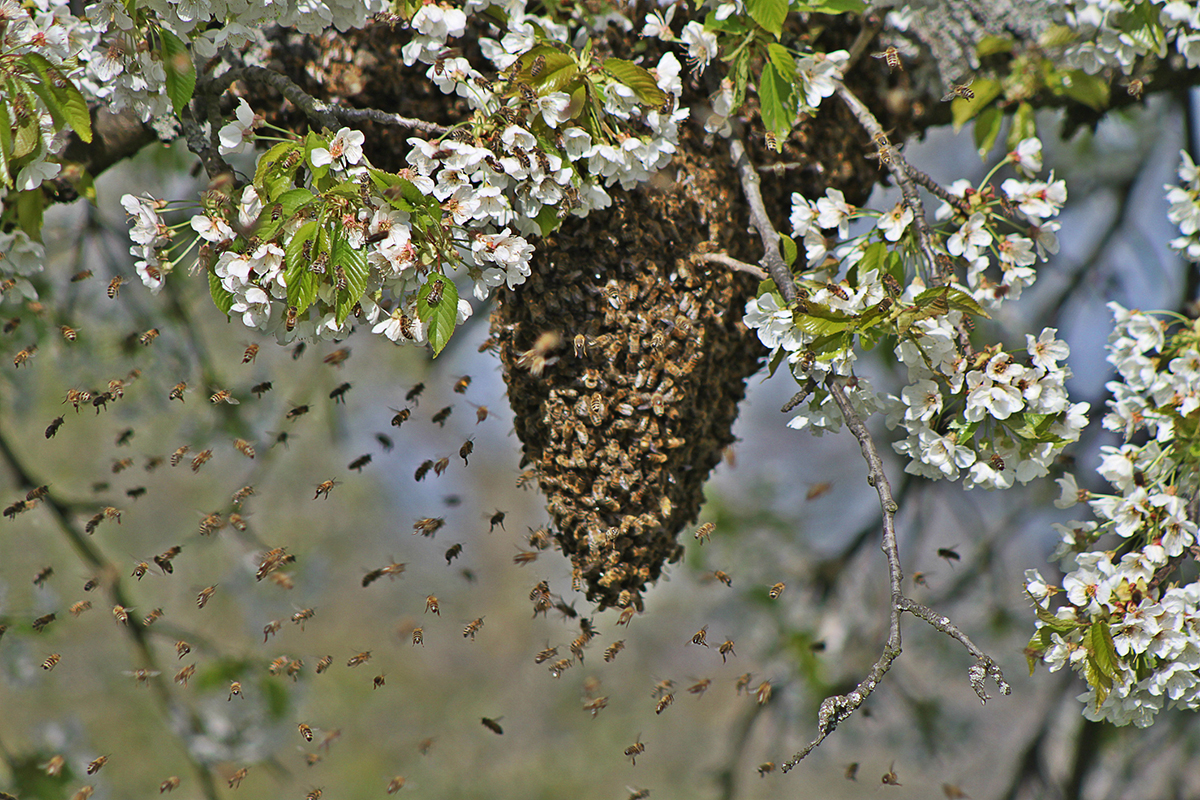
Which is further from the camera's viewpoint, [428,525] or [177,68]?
[428,525]

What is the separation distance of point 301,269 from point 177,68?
13.9 inches

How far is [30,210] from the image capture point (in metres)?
1.36

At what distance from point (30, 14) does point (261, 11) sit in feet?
1.36

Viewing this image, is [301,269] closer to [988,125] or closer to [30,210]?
[30,210]

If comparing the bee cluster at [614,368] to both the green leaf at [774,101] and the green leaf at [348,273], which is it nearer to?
the green leaf at [774,101]

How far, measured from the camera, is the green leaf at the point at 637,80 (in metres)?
1.11

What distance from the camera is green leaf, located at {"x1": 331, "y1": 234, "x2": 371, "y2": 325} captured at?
100 centimetres

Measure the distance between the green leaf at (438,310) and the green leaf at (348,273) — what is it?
0.07m

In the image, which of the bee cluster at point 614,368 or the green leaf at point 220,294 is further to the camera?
the bee cluster at point 614,368

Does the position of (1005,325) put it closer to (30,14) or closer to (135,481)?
(30,14)

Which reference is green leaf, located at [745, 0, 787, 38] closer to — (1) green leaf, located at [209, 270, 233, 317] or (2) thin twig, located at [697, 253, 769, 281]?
(2) thin twig, located at [697, 253, 769, 281]

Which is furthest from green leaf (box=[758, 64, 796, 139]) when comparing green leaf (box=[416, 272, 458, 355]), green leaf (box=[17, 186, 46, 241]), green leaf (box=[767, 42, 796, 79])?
green leaf (box=[17, 186, 46, 241])

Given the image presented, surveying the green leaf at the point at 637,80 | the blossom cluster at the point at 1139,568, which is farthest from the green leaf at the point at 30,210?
the blossom cluster at the point at 1139,568

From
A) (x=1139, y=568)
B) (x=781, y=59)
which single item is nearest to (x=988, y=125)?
(x=781, y=59)
